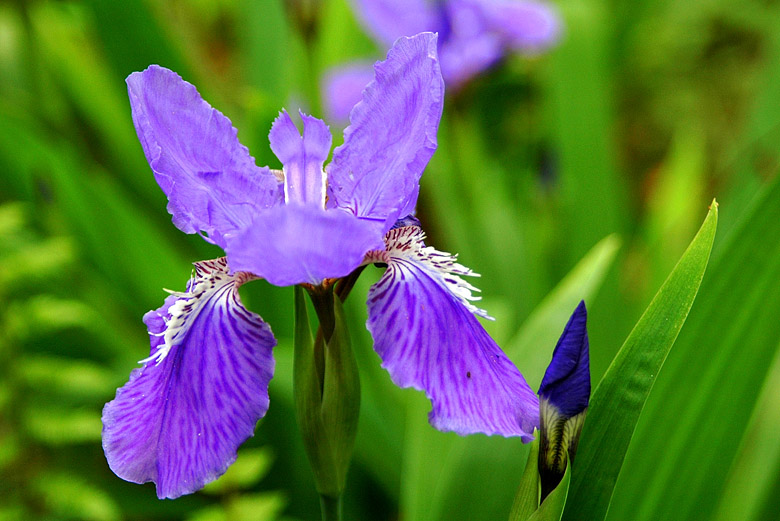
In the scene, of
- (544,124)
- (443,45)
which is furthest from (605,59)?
(443,45)

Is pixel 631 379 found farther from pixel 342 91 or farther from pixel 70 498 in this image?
pixel 342 91

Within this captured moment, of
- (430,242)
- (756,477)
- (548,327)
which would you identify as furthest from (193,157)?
(430,242)

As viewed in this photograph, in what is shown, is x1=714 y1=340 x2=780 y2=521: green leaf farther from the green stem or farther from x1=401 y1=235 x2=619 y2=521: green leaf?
the green stem

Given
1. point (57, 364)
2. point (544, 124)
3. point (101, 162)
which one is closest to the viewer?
point (57, 364)

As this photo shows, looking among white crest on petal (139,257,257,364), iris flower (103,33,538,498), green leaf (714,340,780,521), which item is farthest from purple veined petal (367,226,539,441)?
green leaf (714,340,780,521)

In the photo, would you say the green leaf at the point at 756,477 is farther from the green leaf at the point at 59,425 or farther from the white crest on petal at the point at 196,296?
the green leaf at the point at 59,425

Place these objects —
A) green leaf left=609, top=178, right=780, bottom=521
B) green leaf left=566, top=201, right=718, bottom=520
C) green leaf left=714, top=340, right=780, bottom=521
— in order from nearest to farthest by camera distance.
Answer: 1. green leaf left=566, top=201, right=718, bottom=520
2. green leaf left=609, top=178, right=780, bottom=521
3. green leaf left=714, top=340, right=780, bottom=521

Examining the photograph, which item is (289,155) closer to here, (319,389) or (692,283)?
(319,389)
